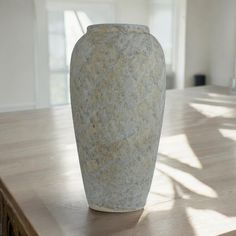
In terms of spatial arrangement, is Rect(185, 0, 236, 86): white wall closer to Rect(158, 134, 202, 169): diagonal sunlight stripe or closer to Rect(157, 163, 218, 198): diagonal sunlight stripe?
Rect(158, 134, 202, 169): diagonal sunlight stripe

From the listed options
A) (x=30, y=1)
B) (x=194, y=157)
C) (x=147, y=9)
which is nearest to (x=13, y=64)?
(x=30, y=1)

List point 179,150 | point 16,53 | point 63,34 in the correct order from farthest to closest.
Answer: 1. point 63,34
2. point 16,53
3. point 179,150

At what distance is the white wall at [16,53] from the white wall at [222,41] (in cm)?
192

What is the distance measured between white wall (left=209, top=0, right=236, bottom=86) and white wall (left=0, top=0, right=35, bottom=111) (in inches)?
75.6

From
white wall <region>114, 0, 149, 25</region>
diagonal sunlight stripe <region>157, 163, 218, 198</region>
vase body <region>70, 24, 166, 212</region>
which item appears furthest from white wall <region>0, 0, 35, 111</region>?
vase body <region>70, 24, 166, 212</region>

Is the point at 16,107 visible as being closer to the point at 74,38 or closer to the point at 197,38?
the point at 74,38

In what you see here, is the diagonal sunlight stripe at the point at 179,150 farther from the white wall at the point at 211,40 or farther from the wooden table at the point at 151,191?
the white wall at the point at 211,40

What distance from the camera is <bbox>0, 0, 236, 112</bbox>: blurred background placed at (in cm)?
364

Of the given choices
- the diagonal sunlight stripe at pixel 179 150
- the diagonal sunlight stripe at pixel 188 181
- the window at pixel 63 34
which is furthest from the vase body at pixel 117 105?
the window at pixel 63 34

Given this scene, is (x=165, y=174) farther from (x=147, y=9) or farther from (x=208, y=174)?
(x=147, y=9)

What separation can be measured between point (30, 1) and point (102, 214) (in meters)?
3.27

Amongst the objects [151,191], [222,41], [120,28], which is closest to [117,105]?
[120,28]

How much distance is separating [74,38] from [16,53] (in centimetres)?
92

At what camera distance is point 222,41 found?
377 centimetres
